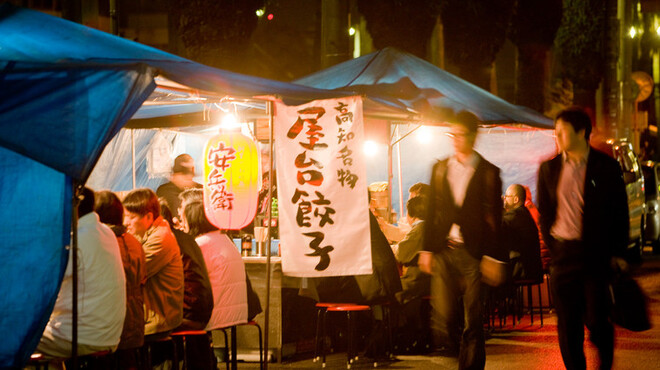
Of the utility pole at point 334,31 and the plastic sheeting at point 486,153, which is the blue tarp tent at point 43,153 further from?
the plastic sheeting at point 486,153

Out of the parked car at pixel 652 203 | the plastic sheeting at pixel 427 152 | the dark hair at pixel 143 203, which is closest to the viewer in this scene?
the dark hair at pixel 143 203

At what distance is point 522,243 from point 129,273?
629cm

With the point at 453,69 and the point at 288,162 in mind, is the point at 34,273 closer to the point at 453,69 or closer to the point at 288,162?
the point at 288,162

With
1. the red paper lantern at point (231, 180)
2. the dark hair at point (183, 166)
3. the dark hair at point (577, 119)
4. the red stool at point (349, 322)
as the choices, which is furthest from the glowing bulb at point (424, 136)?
the dark hair at point (577, 119)

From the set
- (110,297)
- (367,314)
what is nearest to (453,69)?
(367,314)

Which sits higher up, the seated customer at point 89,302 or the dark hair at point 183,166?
the dark hair at point 183,166

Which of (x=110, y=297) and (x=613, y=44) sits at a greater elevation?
(x=613, y=44)

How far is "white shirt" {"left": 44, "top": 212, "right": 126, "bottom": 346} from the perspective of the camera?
19.5ft

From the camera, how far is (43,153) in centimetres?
562

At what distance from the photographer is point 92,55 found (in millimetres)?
6605

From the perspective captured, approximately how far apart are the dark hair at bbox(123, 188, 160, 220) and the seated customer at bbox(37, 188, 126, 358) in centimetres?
110

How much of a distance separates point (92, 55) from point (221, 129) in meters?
5.72

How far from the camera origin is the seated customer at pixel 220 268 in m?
7.68

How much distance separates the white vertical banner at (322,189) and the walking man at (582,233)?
221 centimetres
